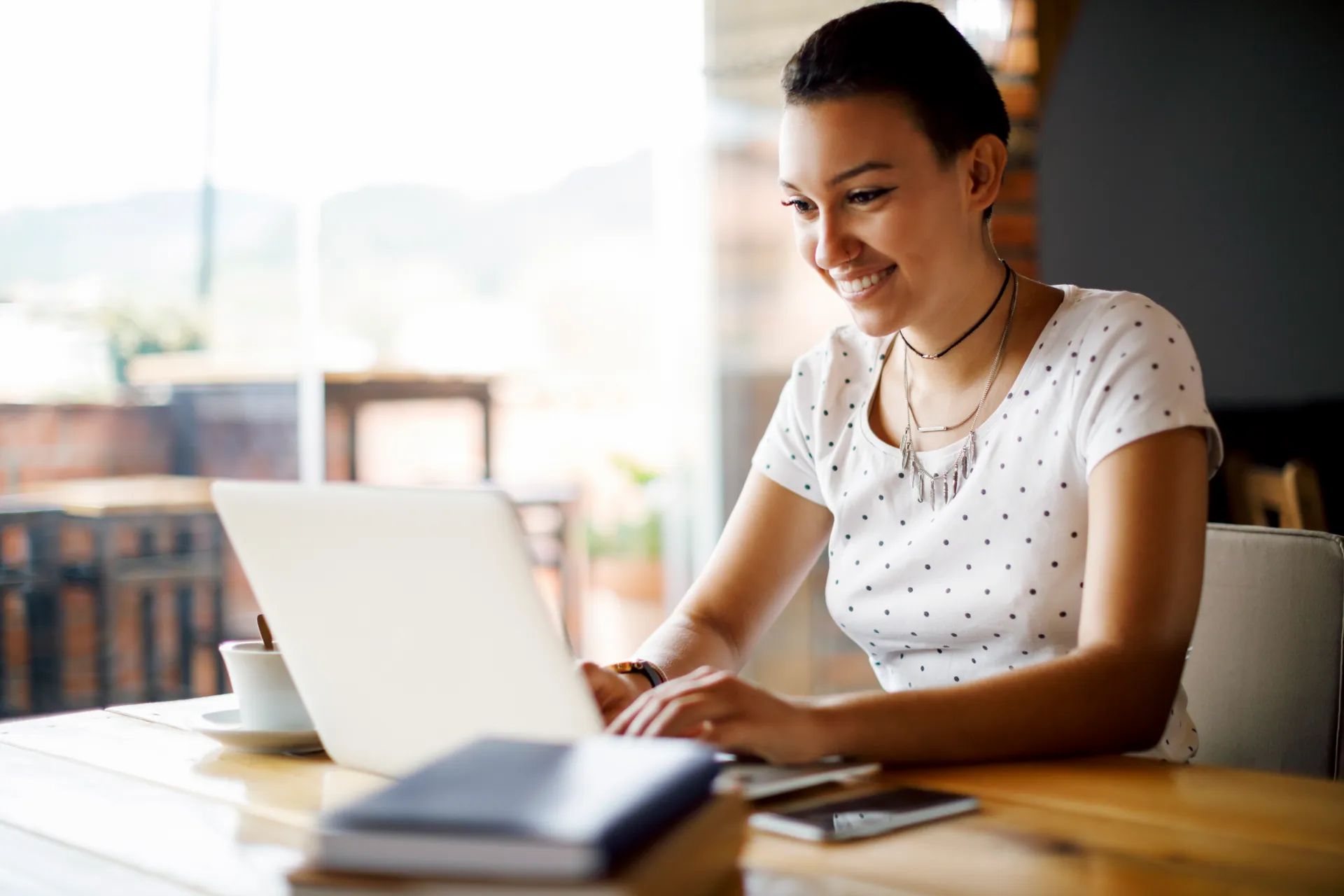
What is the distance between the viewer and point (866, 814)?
814 mm

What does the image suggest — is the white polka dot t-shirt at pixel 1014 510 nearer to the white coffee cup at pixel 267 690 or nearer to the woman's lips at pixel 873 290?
the woman's lips at pixel 873 290

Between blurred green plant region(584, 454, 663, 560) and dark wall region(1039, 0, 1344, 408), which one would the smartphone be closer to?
dark wall region(1039, 0, 1344, 408)

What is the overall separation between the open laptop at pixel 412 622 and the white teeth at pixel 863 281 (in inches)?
21.3

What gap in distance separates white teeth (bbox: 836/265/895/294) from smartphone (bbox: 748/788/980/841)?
0.59 metres

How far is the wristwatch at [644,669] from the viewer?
1149 millimetres

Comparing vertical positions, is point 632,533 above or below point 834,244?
below

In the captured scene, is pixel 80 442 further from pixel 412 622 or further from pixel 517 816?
pixel 517 816

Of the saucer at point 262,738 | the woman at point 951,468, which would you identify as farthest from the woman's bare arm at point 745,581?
the saucer at point 262,738

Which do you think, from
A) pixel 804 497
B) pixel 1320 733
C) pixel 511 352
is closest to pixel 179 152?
pixel 511 352

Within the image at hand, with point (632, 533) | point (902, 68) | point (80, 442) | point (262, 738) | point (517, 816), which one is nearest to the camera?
point (517, 816)

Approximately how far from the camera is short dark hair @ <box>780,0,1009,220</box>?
1.26 m

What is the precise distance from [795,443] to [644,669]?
0.44 meters

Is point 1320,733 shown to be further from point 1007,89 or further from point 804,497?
point 1007,89

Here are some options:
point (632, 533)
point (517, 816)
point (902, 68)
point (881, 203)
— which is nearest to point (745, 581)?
point (881, 203)
